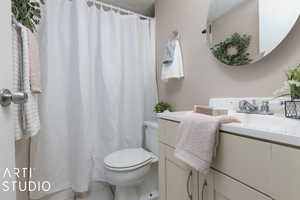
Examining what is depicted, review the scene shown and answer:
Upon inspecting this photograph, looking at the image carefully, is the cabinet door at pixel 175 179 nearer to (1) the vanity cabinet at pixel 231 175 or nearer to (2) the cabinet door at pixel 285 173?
(1) the vanity cabinet at pixel 231 175

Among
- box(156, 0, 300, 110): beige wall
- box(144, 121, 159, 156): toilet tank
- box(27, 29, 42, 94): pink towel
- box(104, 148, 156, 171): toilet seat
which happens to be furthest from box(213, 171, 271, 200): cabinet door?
box(27, 29, 42, 94): pink towel

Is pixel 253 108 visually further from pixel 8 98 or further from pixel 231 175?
pixel 8 98

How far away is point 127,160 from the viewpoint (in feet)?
4.46

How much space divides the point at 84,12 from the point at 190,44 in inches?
41.4

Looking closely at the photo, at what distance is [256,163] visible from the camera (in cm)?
53

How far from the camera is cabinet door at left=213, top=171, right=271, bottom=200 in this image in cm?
54

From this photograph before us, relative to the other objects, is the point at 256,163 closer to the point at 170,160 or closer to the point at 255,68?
the point at 170,160

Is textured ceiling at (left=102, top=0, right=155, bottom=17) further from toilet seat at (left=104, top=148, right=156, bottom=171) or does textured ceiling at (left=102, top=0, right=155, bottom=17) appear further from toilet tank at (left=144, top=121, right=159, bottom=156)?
toilet seat at (left=104, top=148, right=156, bottom=171)

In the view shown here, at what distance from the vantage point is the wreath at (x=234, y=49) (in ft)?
3.33

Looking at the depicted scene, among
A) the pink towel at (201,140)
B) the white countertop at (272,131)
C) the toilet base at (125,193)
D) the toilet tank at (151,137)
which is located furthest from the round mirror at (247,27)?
the toilet base at (125,193)

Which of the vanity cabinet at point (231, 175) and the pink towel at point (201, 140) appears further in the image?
the pink towel at point (201, 140)

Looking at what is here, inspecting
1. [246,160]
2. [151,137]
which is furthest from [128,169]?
[246,160]

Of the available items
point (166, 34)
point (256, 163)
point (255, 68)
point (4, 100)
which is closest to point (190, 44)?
point (166, 34)

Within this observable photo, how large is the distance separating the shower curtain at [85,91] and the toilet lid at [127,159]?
236 mm
